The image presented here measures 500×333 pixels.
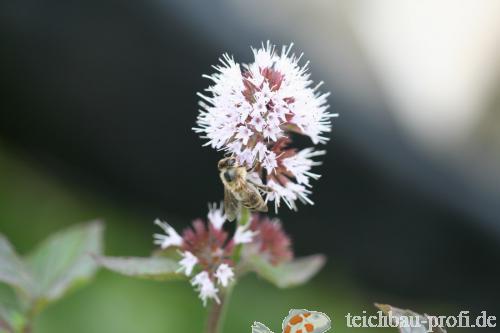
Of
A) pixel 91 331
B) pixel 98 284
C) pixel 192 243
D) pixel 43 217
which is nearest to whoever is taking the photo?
pixel 192 243

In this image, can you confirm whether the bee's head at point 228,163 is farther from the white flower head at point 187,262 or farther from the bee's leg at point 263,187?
the white flower head at point 187,262

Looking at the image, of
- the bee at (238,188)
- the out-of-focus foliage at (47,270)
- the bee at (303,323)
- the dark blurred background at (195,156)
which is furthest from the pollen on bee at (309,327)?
the dark blurred background at (195,156)

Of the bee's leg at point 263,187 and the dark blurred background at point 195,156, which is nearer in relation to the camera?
the bee's leg at point 263,187

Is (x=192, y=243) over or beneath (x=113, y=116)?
beneath

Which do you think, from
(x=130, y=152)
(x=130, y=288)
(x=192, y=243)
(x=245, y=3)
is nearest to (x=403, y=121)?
(x=245, y=3)

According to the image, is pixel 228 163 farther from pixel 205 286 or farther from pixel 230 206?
pixel 205 286

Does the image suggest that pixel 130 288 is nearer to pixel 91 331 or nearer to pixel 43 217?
pixel 91 331

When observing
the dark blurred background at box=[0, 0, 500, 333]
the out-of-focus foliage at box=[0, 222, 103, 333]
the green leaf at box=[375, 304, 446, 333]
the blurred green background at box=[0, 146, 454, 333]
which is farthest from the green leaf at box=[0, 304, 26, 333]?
the dark blurred background at box=[0, 0, 500, 333]
